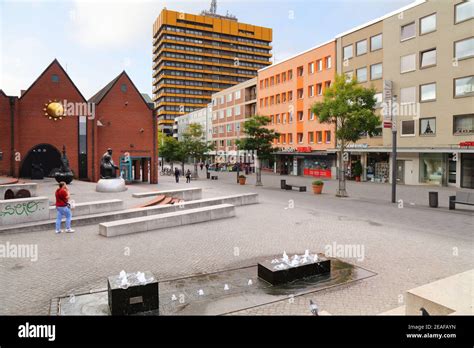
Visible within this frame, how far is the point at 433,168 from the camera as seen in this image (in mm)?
32250

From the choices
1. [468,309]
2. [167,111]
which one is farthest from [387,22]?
[167,111]

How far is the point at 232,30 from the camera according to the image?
11938 cm

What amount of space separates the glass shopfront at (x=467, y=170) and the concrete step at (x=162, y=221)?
2394 cm

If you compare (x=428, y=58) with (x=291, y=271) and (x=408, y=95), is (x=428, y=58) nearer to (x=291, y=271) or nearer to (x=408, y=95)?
(x=408, y=95)

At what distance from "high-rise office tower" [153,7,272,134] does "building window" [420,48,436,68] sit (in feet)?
284

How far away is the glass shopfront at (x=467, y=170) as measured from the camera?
29.1m

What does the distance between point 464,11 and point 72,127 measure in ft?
115

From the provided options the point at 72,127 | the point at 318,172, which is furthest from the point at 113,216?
the point at 318,172

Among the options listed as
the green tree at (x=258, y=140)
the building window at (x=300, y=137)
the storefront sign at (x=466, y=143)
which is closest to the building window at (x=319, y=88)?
the building window at (x=300, y=137)

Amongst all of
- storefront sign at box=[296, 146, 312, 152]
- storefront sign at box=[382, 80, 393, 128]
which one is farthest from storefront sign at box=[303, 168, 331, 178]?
storefront sign at box=[382, 80, 393, 128]

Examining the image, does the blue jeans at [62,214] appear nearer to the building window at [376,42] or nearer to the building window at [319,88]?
the building window at [376,42]

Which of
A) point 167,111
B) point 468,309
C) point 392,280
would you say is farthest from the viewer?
point 167,111
